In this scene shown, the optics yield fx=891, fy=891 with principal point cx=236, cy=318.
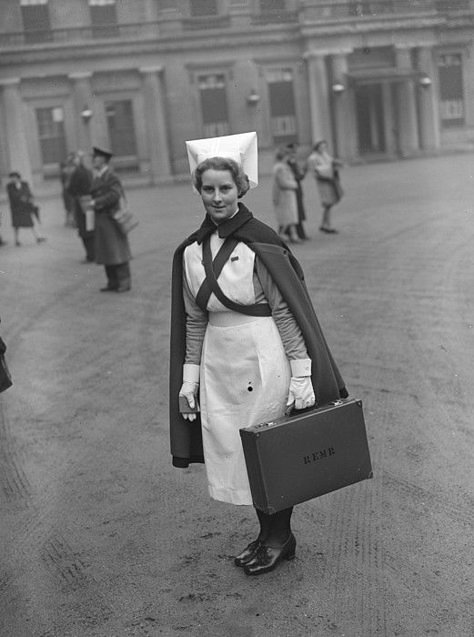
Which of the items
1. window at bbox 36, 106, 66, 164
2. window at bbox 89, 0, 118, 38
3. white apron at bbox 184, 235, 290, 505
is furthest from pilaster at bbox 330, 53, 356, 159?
white apron at bbox 184, 235, 290, 505

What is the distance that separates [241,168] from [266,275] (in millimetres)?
361

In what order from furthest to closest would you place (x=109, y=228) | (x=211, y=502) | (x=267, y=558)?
(x=109, y=228)
(x=211, y=502)
(x=267, y=558)

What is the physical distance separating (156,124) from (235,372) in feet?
19.6

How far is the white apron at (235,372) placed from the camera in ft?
9.71

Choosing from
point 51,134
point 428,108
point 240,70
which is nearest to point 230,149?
point 428,108

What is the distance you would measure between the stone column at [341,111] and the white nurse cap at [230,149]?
4.04 metres

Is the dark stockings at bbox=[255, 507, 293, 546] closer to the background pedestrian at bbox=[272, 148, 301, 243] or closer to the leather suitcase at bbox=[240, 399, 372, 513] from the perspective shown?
the leather suitcase at bbox=[240, 399, 372, 513]

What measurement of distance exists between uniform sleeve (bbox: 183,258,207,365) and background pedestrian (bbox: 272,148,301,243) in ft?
29.0

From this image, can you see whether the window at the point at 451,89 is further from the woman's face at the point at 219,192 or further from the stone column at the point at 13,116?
the woman's face at the point at 219,192

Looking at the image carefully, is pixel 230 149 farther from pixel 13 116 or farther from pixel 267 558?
pixel 13 116

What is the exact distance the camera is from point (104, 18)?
25.4ft

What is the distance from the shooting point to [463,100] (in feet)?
21.9

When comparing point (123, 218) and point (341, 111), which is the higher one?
point (341, 111)

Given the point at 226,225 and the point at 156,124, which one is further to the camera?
the point at 156,124
